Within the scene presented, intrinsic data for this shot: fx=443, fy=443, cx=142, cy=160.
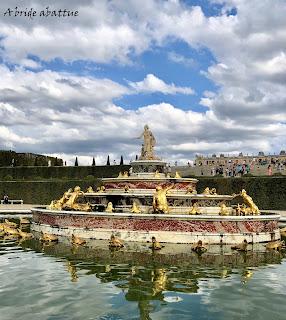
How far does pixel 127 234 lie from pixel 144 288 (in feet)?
25.4

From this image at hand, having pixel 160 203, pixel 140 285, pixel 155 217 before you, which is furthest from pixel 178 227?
pixel 140 285

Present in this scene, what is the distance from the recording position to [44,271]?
13.5m

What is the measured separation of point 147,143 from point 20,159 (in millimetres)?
49068

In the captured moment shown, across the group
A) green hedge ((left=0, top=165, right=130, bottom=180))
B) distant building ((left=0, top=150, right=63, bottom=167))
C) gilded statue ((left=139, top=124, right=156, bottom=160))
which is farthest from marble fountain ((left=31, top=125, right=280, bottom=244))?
distant building ((left=0, top=150, right=63, bottom=167))

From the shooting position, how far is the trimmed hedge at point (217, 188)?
37219mm

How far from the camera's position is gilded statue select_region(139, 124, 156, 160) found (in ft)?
→ 99.3

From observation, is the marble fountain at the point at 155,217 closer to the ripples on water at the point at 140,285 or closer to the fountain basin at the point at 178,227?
the fountain basin at the point at 178,227

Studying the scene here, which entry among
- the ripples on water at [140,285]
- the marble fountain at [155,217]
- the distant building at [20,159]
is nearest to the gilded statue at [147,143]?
the marble fountain at [155,217]

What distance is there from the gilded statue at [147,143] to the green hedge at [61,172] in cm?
2179

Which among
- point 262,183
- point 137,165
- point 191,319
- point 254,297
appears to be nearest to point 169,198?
point 137,165

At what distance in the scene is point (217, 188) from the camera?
1603 inches

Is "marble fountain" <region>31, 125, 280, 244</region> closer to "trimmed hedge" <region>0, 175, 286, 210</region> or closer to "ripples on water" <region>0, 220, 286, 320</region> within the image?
"ripples on water" <region>0, 220, 286, 320</region>

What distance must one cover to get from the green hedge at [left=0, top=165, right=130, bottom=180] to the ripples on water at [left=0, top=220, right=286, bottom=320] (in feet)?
118

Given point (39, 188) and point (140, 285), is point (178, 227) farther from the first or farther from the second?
point (39, 188)
